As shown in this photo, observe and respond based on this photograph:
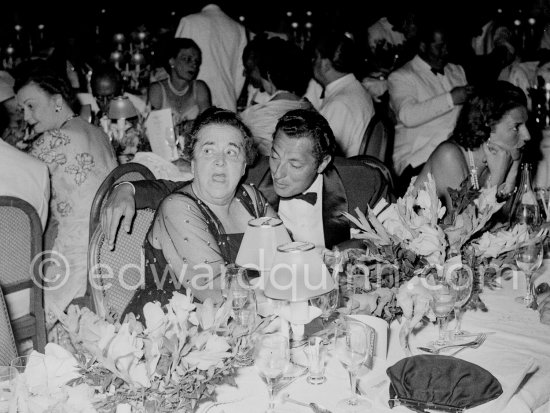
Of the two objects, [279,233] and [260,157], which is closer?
[279,233]

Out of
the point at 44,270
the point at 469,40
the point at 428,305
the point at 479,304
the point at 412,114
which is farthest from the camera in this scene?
the point at 469,40

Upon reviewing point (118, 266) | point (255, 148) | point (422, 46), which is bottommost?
point (118, 266)

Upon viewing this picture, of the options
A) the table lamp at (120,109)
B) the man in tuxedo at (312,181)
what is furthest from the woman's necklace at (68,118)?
the table lamp at (120,109)

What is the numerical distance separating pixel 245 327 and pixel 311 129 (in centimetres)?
147

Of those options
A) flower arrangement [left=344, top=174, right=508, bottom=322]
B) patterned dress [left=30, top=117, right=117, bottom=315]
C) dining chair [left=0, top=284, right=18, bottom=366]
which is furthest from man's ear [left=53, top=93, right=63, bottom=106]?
flower arrangement [left=344, top=174, right=508, bottom=322]

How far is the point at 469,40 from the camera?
726 cm

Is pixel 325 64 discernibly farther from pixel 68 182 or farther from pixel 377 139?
pixel 68 182

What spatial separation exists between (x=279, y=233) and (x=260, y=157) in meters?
1.05

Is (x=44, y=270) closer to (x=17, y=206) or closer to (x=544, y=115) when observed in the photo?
(x=17, y=206)

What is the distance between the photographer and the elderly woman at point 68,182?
301 centimetres

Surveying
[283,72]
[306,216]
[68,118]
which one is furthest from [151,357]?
[283,72]

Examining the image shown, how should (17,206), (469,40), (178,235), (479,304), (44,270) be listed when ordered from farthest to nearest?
(469,40)
(44,270)
(17,206)
(178,235)
(479,304)

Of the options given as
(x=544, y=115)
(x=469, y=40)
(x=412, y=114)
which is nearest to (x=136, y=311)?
(x=412, y=114)

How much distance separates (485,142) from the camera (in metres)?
3.19
